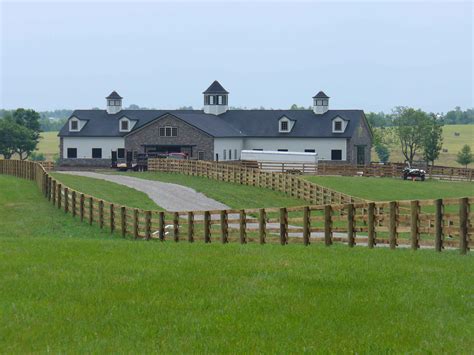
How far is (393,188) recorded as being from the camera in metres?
64.4

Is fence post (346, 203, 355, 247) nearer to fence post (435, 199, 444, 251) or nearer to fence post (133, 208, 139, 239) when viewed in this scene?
fence post (435, 199, 444, 251)

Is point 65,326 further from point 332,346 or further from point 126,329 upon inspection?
point 332,346

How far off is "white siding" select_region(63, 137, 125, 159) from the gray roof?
47 cm

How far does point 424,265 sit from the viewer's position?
52.2 ft

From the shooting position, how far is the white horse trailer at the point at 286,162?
7903 centimetres

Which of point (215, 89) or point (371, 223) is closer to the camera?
point (371, 223)

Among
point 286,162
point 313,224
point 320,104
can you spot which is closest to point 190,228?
point 313,224

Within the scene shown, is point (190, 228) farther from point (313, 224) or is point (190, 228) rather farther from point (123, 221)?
point (313, 224)

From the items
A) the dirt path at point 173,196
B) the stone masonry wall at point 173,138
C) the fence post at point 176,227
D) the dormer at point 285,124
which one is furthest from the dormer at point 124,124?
the fence post at point 176,227

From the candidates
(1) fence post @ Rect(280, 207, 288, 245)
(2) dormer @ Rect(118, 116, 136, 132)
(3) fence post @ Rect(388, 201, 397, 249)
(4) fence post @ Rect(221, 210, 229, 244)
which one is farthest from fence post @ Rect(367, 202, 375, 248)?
Answer: (2) dormer @ Rect(118, 116, 136, 132)

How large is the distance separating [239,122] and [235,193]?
40.2m

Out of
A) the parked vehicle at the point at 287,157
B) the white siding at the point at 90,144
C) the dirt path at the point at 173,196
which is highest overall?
the white siding at the point at 90,144

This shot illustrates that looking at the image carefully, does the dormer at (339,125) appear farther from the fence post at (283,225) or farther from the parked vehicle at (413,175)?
the fence post at (283,225)

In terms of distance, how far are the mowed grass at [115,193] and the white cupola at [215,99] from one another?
39.0m
